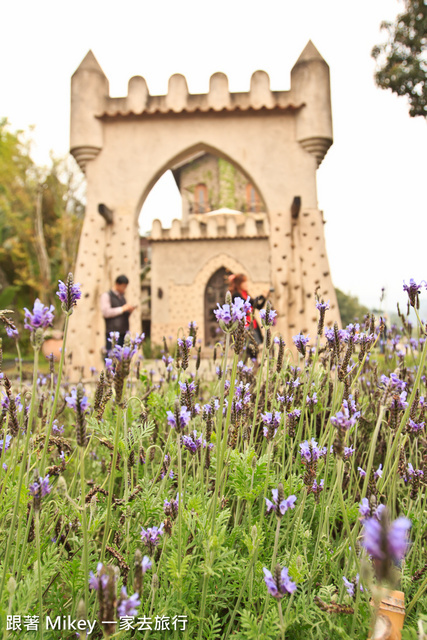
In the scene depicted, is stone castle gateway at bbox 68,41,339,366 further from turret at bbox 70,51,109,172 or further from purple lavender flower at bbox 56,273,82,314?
purple lavender flower at bbox 56,273,82,314

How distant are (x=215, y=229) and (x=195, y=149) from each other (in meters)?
7.31

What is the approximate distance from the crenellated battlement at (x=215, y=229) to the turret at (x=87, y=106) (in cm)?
761

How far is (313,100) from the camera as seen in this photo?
6824mm

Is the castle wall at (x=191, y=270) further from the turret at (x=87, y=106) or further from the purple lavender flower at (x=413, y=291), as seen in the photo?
the purple lavender flower at (x=413, y=291)

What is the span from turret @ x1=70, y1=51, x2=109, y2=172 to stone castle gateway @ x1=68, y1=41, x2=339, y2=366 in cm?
1

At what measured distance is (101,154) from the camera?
23.6 feet

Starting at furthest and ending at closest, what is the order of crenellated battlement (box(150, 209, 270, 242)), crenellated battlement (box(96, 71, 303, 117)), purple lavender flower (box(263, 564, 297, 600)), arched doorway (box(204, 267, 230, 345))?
arched doorway (box(204, 267, 230, 345))
crenellated battlement (box(150, 209, 270, 242))
crenellated battlement (box(96, 71, 303, 117))
purple lavender flower (box(263, 564, 297, 600))

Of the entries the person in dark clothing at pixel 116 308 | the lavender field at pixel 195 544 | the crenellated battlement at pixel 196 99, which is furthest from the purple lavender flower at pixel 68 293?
the crenellated battlement at pixel 196 99

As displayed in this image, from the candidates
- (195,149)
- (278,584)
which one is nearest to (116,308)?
(195,149)

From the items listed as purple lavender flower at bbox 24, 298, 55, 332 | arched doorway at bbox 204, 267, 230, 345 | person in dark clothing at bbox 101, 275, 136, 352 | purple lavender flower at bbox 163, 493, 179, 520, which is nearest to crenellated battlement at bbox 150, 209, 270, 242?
arched doorway at bbox 204, 267, 230, 345

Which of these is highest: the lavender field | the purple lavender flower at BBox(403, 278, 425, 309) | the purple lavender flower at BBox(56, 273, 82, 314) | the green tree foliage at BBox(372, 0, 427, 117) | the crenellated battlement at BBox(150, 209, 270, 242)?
the green tree foliage at BBox(372, 0, 427, 117)

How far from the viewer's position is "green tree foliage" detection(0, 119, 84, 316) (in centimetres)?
2072

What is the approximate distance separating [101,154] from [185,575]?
6.96 m

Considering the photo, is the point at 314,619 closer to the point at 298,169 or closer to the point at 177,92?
the point at 298,169
